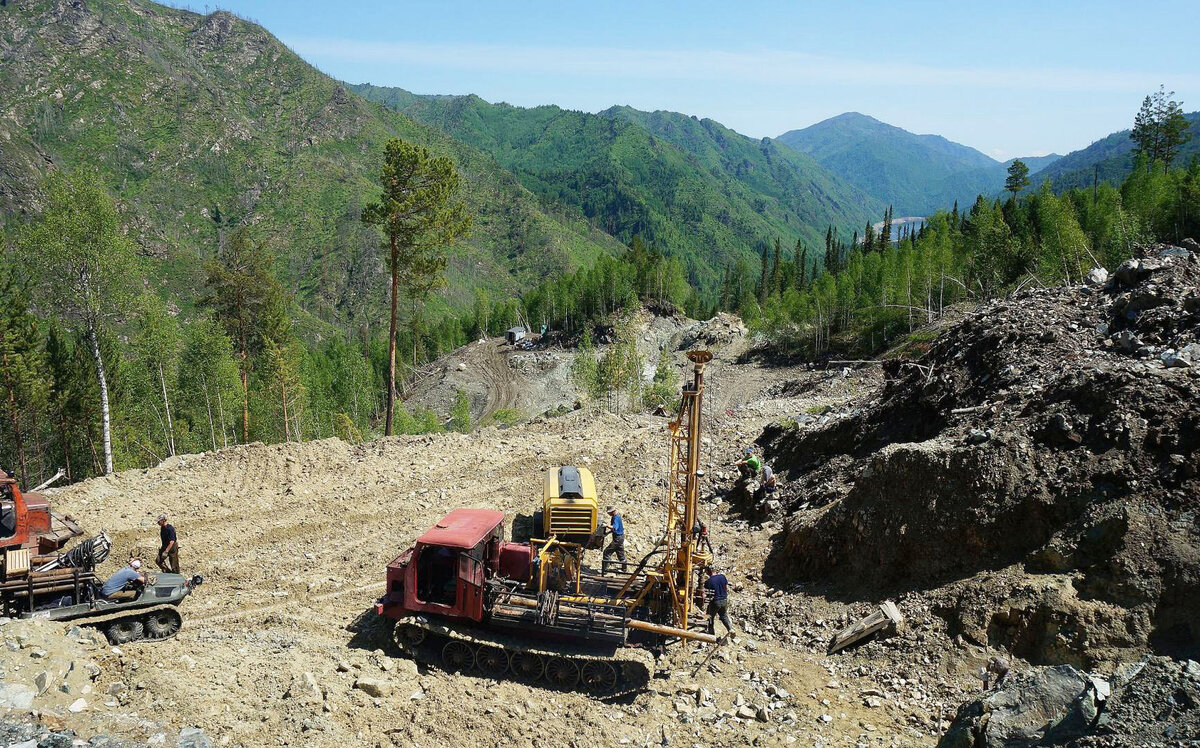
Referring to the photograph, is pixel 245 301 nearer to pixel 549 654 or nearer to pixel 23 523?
pixel 23 523

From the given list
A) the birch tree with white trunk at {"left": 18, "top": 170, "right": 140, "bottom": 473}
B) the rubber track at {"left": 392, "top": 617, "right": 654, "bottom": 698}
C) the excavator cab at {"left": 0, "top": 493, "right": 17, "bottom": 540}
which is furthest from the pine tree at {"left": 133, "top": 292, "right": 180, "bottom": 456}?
the rubber track at {"left": 392, "top": 617, "right": 654, "bottom": 698}

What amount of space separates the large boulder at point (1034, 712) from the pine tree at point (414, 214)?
21.0m

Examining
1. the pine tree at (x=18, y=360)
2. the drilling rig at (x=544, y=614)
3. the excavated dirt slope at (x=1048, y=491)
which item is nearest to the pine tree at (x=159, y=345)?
the pine tree at (x=18, y=360)

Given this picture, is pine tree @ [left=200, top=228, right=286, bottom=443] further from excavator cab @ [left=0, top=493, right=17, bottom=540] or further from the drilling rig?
the drilling rig

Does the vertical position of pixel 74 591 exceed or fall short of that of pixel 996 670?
it exceeds it

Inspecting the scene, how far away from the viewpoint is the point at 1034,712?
7.57m

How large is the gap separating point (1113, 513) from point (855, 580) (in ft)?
14.2

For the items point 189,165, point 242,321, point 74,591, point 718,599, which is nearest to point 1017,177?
point 242,321

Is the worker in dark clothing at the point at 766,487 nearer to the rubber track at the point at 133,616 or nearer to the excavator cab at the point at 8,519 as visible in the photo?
the rubber track at the point at 133,616

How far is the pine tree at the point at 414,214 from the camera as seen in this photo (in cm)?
2425

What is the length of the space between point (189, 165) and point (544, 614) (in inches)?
7613

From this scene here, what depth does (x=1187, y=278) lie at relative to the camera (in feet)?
51.8

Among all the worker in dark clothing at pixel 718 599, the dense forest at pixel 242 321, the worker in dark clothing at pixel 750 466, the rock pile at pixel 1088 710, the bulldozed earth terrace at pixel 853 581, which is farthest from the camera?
the dense forest at pixel 242 321

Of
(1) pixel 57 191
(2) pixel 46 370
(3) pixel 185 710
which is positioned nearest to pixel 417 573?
(3) pixel 185 710
